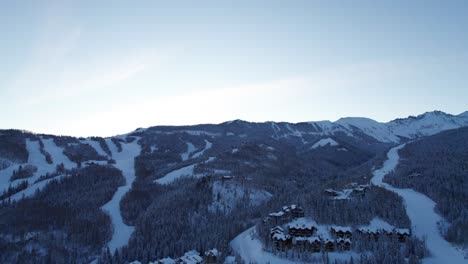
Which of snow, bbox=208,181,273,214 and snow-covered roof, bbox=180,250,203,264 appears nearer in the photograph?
snow-covered roof, bbox=180,250,203,264

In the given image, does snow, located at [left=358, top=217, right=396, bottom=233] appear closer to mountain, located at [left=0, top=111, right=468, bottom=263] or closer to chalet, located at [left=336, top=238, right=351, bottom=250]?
mountain, located at [left=0, top=111, right=468, bottom=263]

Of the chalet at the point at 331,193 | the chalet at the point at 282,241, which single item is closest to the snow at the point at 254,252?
the chalet at the point at 282,241

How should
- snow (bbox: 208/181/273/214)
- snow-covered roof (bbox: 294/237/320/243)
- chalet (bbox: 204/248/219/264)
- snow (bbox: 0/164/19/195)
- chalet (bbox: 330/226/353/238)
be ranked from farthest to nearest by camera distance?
snow (bbox: 0/164/19/195)
snow (bbox: 208/181/273/214)
chalet (bbox: 330/226/353/238)
snow-covered roof (bbox: 294/237/320/243)
chalet (bbox: 204/248/219/264)

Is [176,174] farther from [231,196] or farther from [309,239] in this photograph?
[309,239]

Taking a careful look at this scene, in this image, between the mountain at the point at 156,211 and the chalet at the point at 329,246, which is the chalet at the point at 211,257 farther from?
the chalet at the point at 329,246

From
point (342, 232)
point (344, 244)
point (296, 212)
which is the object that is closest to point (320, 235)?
point (342, 232)

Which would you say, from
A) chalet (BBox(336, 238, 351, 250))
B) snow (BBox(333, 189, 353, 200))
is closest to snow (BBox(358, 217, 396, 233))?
chalet (BBox(336, 238, 351, 250))
